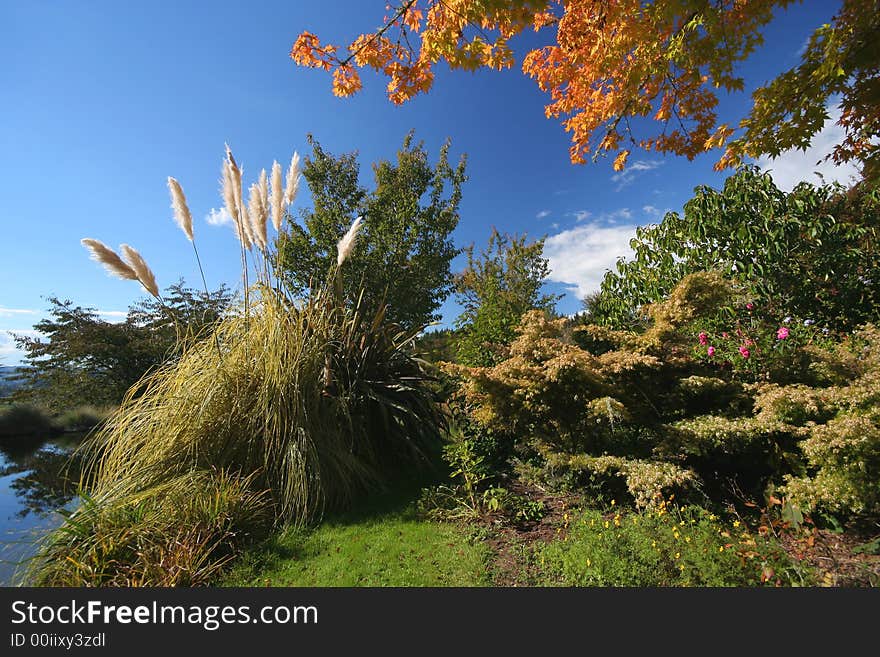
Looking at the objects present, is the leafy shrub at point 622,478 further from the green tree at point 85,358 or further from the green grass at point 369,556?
the green tree at point 85,358

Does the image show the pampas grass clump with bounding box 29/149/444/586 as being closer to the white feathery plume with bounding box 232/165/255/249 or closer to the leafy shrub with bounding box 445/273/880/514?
the white feathery plume with bounding box 232/165/255/249

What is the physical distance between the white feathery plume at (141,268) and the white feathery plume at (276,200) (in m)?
1.24

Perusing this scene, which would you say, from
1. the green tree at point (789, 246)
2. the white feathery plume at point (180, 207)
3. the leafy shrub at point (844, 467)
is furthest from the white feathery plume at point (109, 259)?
the green tree at point (789, 246)

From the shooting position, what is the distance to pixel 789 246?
380cm

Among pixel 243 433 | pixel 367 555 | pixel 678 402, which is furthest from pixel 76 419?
pixel 678 402

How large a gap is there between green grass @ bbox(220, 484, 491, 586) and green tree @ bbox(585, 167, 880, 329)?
4120 mm

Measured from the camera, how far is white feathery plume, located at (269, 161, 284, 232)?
3799 mm

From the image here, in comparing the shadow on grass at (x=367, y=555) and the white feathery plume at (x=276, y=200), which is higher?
the white feathery plume at (x=276, y=200)

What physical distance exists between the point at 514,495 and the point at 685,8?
4025 millimetres

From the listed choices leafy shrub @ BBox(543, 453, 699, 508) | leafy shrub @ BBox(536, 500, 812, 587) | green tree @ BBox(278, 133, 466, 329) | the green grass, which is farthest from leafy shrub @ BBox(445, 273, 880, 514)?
green tree @ BBox(278, 133, 466, 329)

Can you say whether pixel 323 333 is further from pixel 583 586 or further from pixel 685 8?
pixel 685 8

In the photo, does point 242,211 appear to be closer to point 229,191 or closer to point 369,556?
point 229,191

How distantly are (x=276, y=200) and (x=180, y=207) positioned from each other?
0.92 metres

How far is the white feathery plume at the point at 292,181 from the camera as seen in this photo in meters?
3.97
